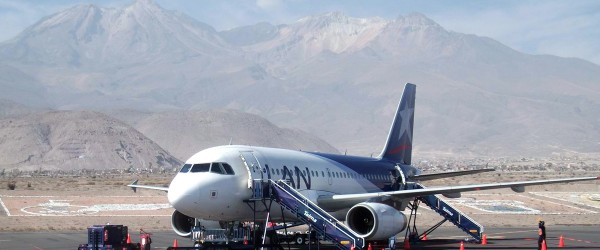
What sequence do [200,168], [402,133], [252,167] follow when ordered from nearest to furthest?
A: [200,168] → [252,167] → [402,133]

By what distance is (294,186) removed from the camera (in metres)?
35.8

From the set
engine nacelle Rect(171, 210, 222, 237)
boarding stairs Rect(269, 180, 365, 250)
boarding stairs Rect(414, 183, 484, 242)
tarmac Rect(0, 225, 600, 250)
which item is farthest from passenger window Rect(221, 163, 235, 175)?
boarding stairs Rect(414, 183, 484, 242)

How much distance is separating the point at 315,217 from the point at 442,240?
11.7 m

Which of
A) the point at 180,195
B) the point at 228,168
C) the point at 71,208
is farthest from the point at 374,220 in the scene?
the point at 71,208

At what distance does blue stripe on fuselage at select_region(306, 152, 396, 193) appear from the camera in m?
40.6

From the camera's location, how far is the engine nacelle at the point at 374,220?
33344 mm

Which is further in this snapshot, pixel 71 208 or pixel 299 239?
pixel 71 208

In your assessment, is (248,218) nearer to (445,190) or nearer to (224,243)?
(224,243)

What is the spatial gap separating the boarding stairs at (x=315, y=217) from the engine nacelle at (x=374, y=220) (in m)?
1.49

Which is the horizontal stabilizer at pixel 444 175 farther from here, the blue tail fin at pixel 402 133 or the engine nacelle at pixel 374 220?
the engine nacelle at pixel 374 220

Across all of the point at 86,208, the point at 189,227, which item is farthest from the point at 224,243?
the point at 86,208

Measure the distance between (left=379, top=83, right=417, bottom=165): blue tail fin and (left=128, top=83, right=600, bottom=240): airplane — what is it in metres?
3.31

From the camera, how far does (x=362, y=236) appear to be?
3312 centimetres

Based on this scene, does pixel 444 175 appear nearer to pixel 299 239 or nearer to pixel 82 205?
pixel 299 239
